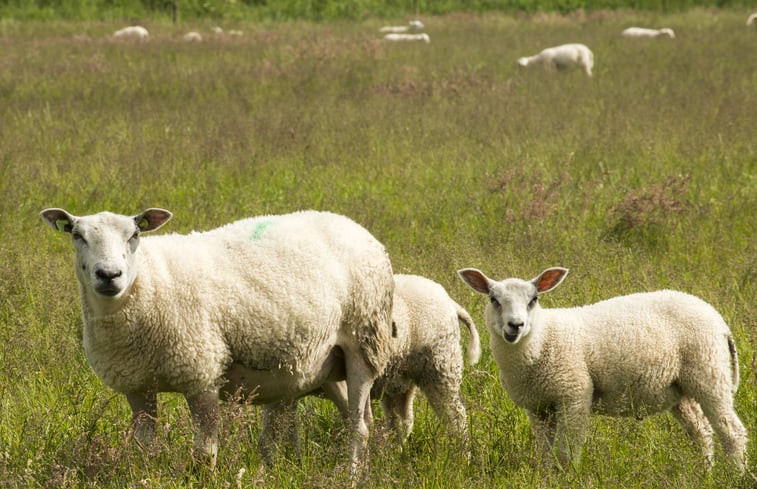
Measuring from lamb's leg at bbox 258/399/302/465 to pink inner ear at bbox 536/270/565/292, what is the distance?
1376mm

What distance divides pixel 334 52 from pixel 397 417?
1432 cm

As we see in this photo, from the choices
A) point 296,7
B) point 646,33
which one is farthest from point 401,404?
point 296,7

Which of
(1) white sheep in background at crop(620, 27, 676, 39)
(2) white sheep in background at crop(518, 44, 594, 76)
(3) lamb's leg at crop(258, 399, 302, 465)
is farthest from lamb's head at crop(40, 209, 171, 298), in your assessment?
(1) white sheep in background at crop(620, 27, 676, 39)

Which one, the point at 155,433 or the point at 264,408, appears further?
the point at 264,408

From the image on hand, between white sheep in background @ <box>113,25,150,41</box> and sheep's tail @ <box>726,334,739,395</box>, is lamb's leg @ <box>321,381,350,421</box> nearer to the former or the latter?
sheep's tail @ <box>726,334,739,395</box>

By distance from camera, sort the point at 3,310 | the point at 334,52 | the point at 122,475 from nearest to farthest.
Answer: the point at 122,475
the point at 3,310
the point at 334,52

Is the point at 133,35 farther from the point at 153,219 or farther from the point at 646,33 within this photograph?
the point at 153,219

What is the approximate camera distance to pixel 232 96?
14.4m

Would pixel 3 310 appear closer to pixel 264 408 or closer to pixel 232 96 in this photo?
pixel 264 408

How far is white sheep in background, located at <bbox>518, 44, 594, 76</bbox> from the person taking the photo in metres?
18.4

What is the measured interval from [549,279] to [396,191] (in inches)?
184

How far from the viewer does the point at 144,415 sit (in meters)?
4.02

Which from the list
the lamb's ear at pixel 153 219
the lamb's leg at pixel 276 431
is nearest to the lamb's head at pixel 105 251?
the lamb's ear at pixel 153 219

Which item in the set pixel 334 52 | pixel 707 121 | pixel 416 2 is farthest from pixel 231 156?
pixel 416 2
